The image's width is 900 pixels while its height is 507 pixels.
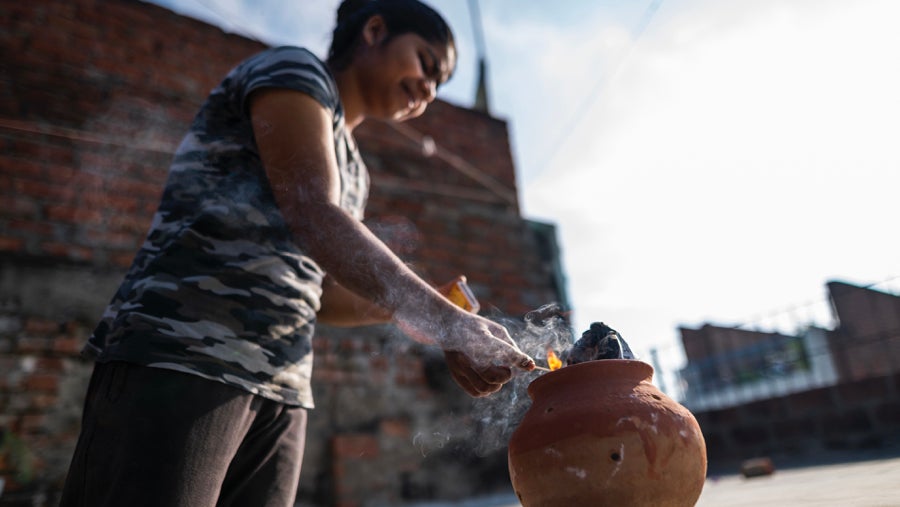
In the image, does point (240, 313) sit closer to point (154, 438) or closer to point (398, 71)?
point (154, 438)

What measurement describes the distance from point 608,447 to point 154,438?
988 mm

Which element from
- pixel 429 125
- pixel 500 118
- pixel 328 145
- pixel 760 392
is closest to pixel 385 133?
pixel 429 125

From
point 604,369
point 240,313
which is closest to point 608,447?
point 604,369

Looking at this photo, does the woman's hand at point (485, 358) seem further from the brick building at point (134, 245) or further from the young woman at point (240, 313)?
the brick building at point (134, 245)

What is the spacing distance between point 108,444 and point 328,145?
2.49 feet

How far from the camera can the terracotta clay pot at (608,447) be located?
1464mm

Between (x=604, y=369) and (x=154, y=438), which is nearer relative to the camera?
(x=154, y=438)

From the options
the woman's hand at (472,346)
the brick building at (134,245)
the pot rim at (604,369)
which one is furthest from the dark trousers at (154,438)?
the brick building at (134,245)

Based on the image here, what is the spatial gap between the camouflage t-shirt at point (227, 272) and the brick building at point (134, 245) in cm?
162

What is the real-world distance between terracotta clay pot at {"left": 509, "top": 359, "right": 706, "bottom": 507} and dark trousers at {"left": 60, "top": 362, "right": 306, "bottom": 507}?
720 millimetres

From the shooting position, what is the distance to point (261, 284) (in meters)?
1.42

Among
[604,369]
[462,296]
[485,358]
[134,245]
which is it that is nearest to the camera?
[485,358]

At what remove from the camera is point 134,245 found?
390cm

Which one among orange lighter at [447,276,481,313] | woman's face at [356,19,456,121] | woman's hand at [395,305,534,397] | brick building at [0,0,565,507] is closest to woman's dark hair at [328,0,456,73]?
woman's face at [356,19,456,121]
